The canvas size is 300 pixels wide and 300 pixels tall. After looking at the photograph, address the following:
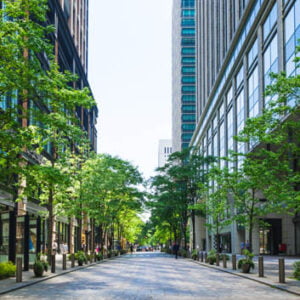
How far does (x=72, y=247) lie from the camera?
68.9 metres

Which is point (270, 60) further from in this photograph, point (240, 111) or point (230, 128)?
point (230, 128)

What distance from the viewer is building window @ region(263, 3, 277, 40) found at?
47.1 m

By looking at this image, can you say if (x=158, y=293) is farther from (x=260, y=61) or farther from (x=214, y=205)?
(x=260, y=61)

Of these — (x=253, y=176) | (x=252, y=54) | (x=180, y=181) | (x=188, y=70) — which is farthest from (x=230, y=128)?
(x=188, y=70)

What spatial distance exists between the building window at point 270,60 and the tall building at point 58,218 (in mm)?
16371

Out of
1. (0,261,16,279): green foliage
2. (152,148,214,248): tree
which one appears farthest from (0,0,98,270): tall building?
(152,148,214,248): tree

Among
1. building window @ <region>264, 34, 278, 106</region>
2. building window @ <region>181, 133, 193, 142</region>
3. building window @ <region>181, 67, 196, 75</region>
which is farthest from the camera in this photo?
building window @ <region>181, 133, 193, 142</region>

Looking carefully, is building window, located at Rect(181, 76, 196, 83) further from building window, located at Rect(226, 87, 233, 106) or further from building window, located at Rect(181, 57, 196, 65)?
building window, located at Rect(226, 87, 233, 106)

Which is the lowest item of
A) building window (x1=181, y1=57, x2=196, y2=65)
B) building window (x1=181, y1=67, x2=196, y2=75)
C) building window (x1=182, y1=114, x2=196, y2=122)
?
building window (x1=182, y1=114, x2=196, y2=122)

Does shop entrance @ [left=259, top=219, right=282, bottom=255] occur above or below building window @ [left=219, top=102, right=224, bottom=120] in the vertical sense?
below

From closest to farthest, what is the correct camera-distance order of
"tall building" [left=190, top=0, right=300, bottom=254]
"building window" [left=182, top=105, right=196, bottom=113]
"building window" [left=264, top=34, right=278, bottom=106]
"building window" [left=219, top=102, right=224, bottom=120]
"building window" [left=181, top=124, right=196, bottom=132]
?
"tall building" [left=190, top=0, right=300, bottom=254] → "building window" [left=264, top=34, right=278, bottom=106] → "building window" [left=219, top=102, right=224, bottom=120] → "building window" [left=182, top=105, right=196, bottom=113] → "building window" [left=181, top=124, right=196, bottom=132]

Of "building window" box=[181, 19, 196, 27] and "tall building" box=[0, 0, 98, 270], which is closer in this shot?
"tall building" box=[0, 0, 98, 270]

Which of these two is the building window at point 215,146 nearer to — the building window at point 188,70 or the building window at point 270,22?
the building window at point 270,22

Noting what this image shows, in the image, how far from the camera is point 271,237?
63781 millimetres
